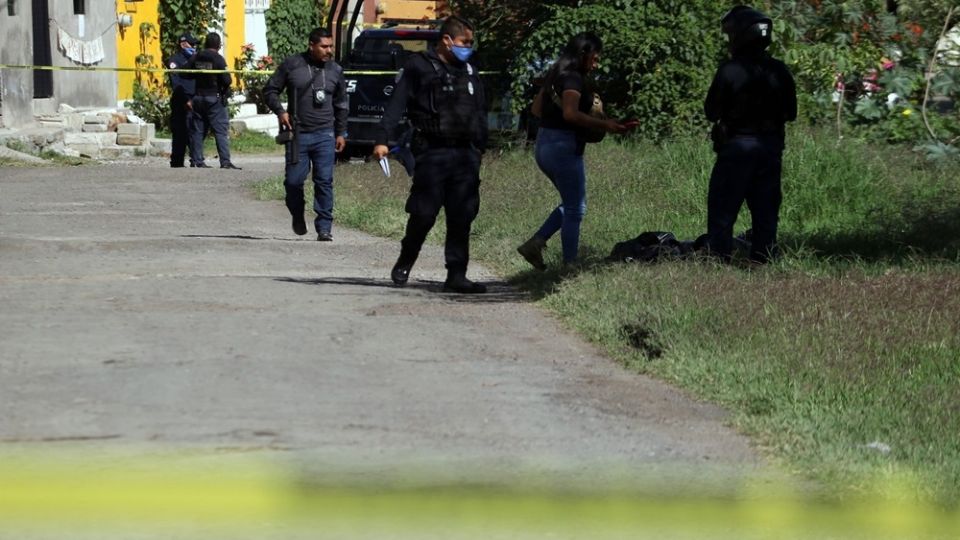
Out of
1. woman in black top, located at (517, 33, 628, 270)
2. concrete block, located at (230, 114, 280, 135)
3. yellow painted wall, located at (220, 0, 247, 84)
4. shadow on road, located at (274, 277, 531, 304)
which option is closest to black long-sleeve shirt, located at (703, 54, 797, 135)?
woman in black top, located at (517, 33, 628, 270)

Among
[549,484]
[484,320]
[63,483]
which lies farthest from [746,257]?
[63,483]

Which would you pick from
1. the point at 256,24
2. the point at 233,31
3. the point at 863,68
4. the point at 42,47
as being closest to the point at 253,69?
the point at 233,31

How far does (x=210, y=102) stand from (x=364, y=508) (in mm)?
18495

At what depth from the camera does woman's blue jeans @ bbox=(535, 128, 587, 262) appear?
37.4 feet

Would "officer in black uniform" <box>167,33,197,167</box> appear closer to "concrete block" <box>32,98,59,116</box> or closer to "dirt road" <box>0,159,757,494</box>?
"concrete block" <box>32,98,59,116</box>

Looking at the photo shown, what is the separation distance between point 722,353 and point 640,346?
2.30 ft

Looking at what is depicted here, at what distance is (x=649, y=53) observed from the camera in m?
20.4

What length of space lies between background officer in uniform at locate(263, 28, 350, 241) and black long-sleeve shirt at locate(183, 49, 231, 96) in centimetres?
933

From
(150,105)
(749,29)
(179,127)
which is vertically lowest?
(150,105)

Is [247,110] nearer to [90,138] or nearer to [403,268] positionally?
[90,138]

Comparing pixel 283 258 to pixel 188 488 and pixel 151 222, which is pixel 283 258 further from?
pixel 188 488

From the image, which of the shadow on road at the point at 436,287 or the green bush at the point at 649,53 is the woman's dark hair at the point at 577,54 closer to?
the shadow on road at the point at 436,287

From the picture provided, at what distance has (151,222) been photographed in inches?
634

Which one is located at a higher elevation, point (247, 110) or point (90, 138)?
point (90, 138)
